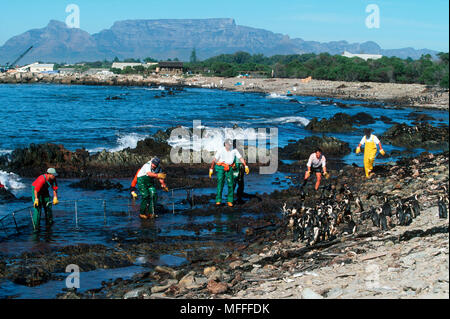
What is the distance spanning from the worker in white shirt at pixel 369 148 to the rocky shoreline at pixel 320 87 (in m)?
40.5

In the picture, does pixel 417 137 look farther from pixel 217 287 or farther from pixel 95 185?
pixel 217 287

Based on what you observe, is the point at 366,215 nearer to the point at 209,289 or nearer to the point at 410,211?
the point at 410,211

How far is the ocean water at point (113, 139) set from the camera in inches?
511

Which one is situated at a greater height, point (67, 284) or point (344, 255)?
point (344, 255)

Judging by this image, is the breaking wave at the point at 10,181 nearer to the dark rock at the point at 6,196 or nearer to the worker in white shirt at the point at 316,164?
the dark rock at the point at 6,196

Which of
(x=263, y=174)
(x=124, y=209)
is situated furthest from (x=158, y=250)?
(x=263, y=174)

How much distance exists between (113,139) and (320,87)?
6715cm

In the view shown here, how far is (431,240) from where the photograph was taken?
9273 millimetres

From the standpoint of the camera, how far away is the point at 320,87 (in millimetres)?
95688

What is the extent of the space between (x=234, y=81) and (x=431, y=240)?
113 meters

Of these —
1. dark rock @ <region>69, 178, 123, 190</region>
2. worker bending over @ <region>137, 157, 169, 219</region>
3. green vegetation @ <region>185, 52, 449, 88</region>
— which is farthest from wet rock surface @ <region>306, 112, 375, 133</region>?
worker bending over @ <region>137, 157, 169, 219</region>

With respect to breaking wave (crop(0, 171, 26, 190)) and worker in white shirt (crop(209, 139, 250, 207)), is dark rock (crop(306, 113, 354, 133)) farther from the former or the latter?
worker in white shirt (crop(209, 139, 250, 207))

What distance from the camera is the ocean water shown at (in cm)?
1298

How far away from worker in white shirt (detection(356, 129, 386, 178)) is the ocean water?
3.28 meters
